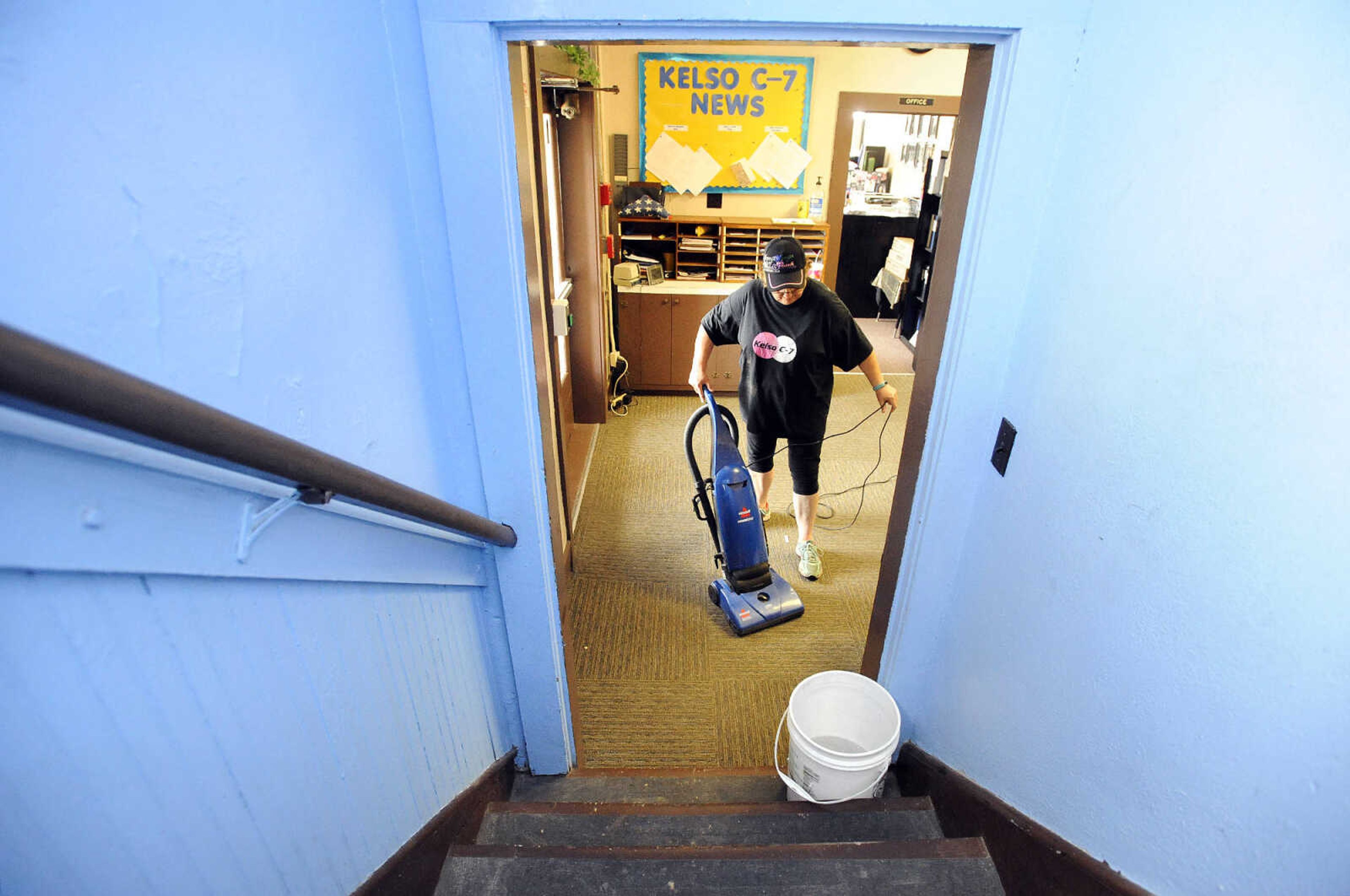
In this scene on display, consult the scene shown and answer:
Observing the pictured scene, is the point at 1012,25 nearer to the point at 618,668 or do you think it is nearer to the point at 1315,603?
the point at 1315,603

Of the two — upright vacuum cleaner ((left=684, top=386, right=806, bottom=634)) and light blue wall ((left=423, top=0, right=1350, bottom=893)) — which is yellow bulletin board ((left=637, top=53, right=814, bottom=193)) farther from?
light blue wall ((left=423, top=0, right=1350, bottom=893))

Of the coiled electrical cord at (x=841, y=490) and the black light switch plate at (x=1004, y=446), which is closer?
the black light switch plate at (x=1004, y=446)

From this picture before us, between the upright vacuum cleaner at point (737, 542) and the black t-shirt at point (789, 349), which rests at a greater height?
the black t-shirt at point (789, 349)

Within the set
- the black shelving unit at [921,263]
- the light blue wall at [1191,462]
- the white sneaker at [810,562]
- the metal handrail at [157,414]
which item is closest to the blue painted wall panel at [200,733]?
the metal handrail at [157,414]

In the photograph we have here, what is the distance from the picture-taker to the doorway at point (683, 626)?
1.98 m

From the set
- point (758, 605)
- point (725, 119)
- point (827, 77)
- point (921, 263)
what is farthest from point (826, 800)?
point (921, 263)

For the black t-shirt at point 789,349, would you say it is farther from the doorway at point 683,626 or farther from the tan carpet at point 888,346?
the tan carpet at point 888,346

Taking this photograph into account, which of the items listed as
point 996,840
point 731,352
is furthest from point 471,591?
point 731,352

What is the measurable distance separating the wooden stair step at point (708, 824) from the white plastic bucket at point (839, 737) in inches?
2.3

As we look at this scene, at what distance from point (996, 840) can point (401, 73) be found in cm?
192

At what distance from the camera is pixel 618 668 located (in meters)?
2.48

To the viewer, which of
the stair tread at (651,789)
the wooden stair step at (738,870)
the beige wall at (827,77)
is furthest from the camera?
the beige wall at (827,77)

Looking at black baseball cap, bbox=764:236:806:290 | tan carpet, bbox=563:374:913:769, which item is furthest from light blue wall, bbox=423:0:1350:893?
black baseball cap, bbox=764:236:806:290

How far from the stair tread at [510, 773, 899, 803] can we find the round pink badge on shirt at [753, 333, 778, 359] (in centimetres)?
153
